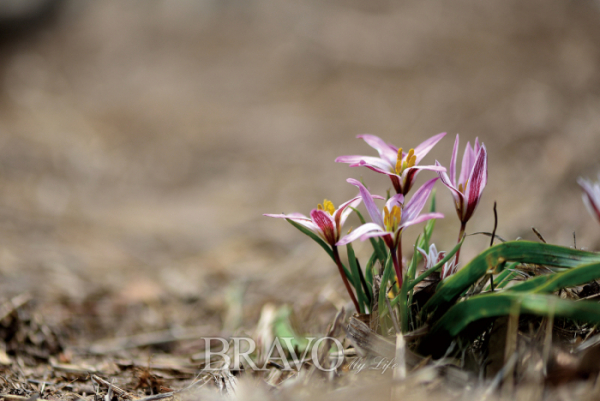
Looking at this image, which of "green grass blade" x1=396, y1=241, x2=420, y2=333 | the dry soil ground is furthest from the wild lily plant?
the dry soil ground

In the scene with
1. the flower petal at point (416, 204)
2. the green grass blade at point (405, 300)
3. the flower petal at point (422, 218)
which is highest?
the flower petal at point (416, 204)

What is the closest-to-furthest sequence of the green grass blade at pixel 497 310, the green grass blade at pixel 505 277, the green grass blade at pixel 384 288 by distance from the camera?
1. the green grass blade at pixel 497 310
2. the green grass blade at pixel 384 288
3. the green grass blade at pixel 505 277

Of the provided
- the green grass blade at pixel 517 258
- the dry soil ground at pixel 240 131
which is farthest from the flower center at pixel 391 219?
the dry soil ground at pixel 240 131

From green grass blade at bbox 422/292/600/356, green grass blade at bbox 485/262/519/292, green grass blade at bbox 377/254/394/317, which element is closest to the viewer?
green grass blade at bbox 422/292/600/356

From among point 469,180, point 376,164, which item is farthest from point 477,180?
point 376,164

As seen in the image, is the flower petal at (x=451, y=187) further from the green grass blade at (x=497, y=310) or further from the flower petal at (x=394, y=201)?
the green grass blade at (x=497, y=310)

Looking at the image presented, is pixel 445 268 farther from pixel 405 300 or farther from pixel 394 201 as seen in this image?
pixel 394 201

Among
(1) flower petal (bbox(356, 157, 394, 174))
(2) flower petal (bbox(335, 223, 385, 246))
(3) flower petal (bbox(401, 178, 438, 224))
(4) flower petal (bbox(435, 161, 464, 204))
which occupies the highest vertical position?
(1) flower petal (bbox(356, 157, 394, 174))

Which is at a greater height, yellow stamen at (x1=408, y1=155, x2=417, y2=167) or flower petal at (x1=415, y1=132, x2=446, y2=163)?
flower petal at (x1=415, y1=132, x2=446, y2=163)

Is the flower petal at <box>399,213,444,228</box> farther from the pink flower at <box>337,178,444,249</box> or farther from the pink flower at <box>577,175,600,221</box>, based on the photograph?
the pink flower at <box>577,175,600,221</box>
